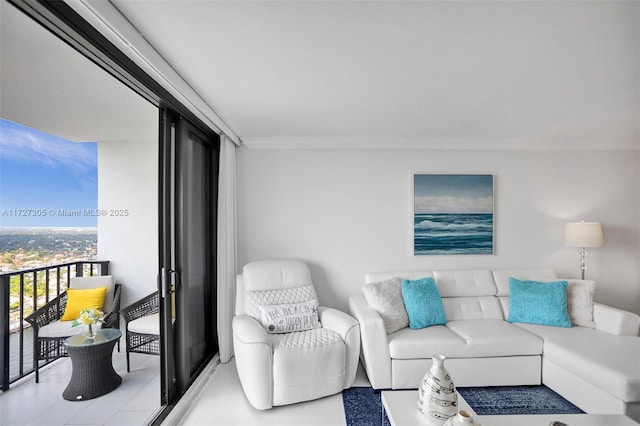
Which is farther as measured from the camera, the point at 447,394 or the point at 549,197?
the point at 549,197

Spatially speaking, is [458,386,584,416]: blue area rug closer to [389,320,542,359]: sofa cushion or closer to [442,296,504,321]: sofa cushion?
[389,320,542,359]: sofa cushion

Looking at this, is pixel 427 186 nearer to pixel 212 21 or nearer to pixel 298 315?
pixel 298 315

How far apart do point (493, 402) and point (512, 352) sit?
47 cm

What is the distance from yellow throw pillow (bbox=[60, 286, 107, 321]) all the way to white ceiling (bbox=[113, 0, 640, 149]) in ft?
6.42

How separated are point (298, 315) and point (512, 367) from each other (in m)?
1.92

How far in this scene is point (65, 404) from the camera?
A: 7.43 ft

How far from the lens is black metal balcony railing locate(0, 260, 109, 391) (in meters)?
1.72

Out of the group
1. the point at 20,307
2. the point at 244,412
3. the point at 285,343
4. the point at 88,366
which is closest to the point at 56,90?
the point at 20,307

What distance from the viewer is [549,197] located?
3.83 metres

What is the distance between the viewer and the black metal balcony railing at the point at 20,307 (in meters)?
1.72

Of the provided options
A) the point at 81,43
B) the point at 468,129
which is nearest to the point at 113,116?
the point at 81,43

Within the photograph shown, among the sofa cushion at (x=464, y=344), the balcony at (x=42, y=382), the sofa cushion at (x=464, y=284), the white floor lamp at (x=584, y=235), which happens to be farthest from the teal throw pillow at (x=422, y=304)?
the balcony at (x=42, y=382)

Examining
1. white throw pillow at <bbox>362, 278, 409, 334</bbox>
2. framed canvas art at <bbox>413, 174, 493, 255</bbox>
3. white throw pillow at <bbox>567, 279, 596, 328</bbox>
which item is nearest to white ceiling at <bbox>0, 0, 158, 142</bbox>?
white throw pillow at <bbox>362, 278, 409, 334</bbox>

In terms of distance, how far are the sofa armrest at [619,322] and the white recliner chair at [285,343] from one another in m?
2.33
